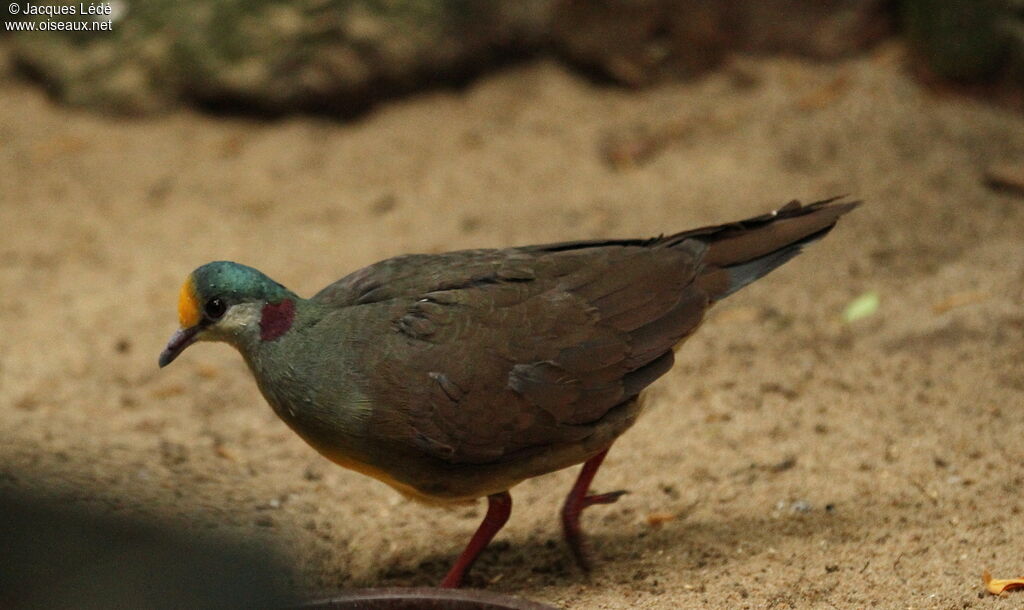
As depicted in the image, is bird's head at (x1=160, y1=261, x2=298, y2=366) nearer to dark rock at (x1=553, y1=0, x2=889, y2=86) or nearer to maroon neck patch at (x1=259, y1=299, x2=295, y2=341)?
maroon neck patch at (x1=259, y1=299, x2=295, y2=341)

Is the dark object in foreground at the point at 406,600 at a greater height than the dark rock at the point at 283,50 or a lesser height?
lesser

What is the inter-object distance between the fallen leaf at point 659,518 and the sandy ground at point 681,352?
0.03 metres

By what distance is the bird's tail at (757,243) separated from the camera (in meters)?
3.61

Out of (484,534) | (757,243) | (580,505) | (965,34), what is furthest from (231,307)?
(965,34)

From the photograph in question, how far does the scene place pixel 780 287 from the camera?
514 cm

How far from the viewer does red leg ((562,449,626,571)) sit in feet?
11.4

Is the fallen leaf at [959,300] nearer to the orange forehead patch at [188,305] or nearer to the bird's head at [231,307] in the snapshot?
the bird's head at [231,307]

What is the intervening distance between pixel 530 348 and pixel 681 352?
1663 millimetres

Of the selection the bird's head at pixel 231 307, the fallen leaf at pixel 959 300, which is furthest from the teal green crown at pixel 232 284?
the fallen leaf at pixel 959 300

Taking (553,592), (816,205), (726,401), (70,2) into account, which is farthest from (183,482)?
(70,2)

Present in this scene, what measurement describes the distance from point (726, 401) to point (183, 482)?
2.15 meters

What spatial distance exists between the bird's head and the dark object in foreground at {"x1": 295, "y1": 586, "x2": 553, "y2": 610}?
87 cm

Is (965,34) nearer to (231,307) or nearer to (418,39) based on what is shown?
(418,39)

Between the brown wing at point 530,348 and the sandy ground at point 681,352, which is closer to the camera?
the brown wing at point 530,348
